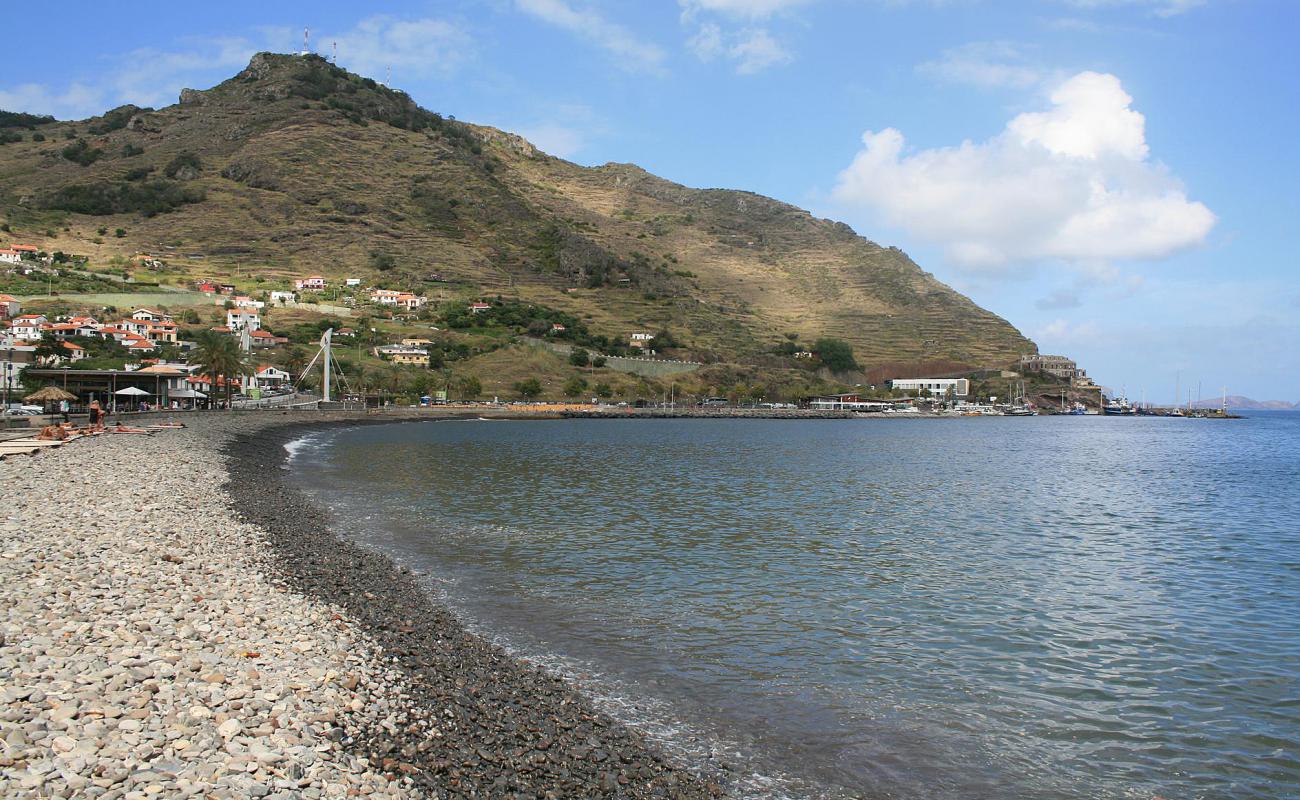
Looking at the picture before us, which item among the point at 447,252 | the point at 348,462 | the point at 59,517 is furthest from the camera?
the point at 447,252

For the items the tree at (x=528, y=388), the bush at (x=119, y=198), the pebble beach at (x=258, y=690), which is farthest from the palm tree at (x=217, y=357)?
the bush at (x=119, y=198)

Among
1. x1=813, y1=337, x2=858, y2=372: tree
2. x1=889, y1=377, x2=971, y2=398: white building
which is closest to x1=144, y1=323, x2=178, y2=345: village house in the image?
x1=813, y1=337, x2=858, y2=372: tree

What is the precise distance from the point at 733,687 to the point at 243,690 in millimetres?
6040

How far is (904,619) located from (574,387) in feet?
381

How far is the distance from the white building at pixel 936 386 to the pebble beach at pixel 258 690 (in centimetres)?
17382

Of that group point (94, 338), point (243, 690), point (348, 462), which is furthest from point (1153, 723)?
point (94, 338)

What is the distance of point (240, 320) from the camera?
117875 mm

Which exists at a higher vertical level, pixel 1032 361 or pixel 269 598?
pixel 1032 361

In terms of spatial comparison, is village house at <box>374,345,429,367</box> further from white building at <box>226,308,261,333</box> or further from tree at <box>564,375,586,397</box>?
tree at <box>564,375,586,397</box>

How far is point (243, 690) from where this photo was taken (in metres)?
8.28

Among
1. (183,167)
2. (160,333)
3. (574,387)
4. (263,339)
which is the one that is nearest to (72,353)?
(160,333)

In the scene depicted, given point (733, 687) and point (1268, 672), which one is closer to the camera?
point (733, 687)

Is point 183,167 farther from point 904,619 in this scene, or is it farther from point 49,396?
point 904,619

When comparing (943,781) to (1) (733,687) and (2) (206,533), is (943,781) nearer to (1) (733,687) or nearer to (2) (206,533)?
(1) (733,687)
